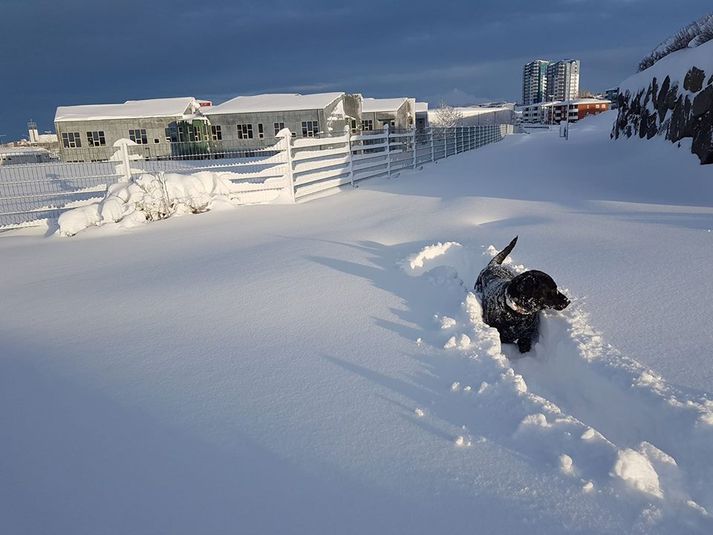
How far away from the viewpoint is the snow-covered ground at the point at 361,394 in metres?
1.85

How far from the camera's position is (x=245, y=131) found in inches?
1217

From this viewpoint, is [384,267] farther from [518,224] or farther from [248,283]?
[518,224]

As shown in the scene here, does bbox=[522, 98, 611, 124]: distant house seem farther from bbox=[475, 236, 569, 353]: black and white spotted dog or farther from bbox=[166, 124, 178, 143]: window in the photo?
bbox=[475, 236, 569, 353]: black and white spotted dog

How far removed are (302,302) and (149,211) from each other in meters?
6.10

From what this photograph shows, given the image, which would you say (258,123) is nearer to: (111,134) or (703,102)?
(111,134)

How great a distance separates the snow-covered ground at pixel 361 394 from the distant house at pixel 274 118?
1008 inches

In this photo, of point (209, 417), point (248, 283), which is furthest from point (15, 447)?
point (248, 283)

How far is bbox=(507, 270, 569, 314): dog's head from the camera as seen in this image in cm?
333

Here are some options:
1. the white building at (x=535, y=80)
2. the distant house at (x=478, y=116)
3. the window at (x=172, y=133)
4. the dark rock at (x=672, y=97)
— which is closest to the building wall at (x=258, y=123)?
the window at (x=172, y=133)

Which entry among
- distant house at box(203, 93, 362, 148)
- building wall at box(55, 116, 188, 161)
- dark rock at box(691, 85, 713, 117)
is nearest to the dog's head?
dark rock at box(691, 85, 713, 117)

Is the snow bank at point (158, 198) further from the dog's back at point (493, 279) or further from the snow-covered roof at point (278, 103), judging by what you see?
the snow-covered roof at point (278, 103)

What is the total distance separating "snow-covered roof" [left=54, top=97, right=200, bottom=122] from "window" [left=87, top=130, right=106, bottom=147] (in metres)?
0.99

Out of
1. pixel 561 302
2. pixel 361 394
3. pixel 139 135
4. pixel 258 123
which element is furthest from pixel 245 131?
pixel 361 394

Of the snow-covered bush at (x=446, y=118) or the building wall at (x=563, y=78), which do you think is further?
the building wall at (x=563, y=78)
